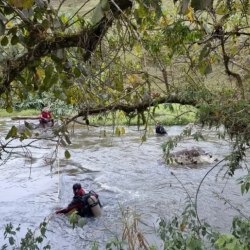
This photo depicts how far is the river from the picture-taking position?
881 centimetres

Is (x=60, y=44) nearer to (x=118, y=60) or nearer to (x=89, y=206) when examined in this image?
(x=118, y=60)

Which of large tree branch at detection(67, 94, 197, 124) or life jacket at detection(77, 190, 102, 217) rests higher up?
large tree branch at detection(67, 94, 197, 124)

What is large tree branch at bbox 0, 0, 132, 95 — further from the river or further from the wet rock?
the wet rock

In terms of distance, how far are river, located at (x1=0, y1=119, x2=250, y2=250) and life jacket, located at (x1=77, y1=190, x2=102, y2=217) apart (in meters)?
0.19

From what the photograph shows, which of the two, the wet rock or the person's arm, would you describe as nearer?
the person's arm

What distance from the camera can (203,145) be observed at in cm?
1548

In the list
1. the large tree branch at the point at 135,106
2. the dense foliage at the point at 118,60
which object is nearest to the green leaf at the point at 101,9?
the dense foliage at the point at 118,60

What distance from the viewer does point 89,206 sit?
9203 mm

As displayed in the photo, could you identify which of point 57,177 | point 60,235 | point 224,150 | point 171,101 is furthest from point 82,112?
point 224,150

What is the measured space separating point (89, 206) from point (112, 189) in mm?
2256

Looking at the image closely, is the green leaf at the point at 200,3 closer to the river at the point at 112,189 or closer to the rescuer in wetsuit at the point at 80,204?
the river at the point at 112,189

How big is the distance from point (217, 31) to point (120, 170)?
9798 mm

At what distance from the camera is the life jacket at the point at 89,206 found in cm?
923

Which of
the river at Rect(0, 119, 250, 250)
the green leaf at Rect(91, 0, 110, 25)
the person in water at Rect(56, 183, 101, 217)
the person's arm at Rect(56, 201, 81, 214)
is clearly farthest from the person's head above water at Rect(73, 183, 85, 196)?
the green leaf at Rect(91, 0, 110, 25)
